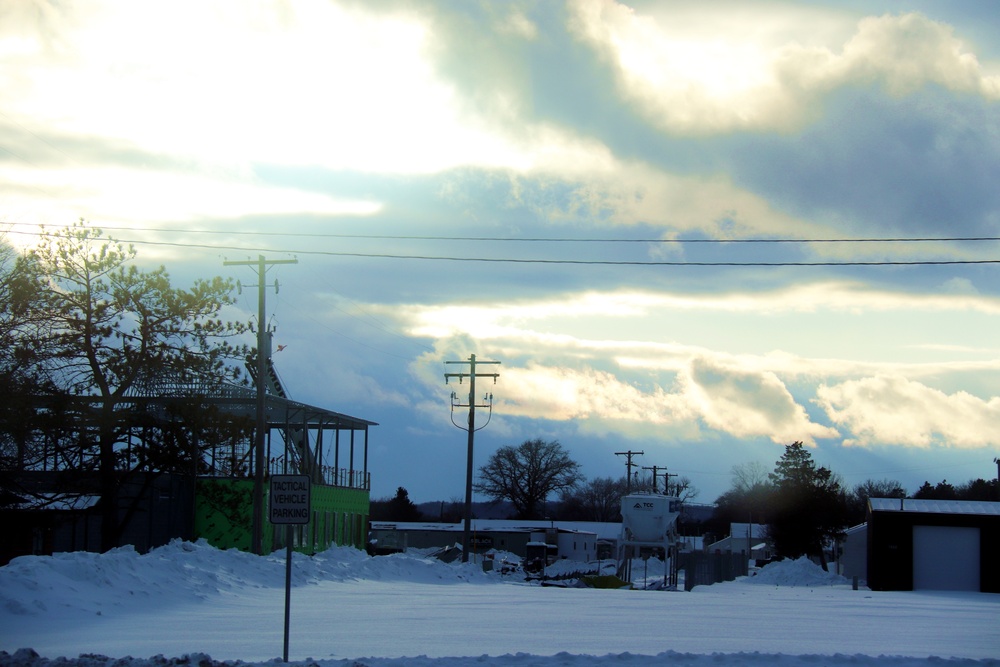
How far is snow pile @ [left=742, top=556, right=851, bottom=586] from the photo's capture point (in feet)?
178

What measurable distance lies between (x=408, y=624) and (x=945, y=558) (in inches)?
1342

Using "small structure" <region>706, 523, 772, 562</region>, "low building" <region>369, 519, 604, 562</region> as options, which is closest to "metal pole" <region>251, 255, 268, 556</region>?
"low building" <region>369, 519, 604, 562</region>

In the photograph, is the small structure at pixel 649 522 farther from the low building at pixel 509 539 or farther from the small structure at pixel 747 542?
the small structure at pixel 747 542

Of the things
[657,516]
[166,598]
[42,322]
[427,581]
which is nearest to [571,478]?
[657,516]

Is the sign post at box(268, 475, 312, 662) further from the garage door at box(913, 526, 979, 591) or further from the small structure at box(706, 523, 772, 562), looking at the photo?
the small structure at box(706, 523, 772, 562)

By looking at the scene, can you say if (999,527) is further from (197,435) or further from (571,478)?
(571,478)

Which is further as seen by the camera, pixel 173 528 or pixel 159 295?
pixel 173 528

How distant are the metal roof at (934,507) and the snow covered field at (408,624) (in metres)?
15.0

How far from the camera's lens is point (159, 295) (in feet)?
119

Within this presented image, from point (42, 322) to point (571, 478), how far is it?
316 feet

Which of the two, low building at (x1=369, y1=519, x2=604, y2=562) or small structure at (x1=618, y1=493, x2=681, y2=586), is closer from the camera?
small structure at (x1=618, y1=493, x2=681, y2=586)

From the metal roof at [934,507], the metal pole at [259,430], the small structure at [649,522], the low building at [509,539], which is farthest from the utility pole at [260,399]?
the low building at [509,539]

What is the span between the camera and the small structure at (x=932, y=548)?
149 ft

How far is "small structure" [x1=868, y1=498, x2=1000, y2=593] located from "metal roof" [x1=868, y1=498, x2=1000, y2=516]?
0.04 metres
